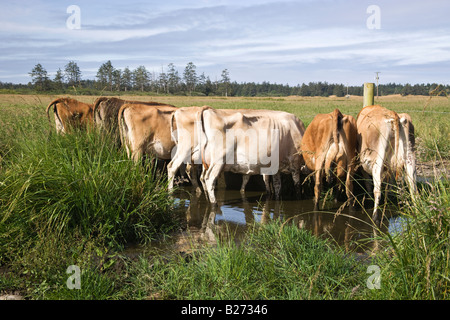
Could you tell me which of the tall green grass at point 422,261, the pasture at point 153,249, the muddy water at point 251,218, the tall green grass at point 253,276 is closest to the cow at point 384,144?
the muddy water at point 251,218

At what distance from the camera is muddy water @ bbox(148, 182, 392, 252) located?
5.80 m

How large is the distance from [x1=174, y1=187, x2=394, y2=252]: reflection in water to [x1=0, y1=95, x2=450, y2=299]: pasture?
296 mm

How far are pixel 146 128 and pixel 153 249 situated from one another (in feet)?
14.0

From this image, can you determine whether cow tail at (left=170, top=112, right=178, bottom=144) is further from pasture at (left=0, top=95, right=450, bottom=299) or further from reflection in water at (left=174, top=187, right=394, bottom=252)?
pasture at (left=0, top=95, right=450, bottom=299)

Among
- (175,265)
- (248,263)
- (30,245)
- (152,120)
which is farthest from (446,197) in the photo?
(152,120)

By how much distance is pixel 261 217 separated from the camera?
7.27 metres

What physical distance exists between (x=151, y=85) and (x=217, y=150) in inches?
3505

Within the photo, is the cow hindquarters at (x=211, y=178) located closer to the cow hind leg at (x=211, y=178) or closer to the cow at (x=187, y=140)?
the cow hind leg at (x=211, y=178)

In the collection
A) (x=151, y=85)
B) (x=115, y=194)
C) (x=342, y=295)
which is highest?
(x=151, y=85)

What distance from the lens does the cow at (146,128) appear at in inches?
354

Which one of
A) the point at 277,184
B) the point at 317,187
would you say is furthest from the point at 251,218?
the point at 277,184

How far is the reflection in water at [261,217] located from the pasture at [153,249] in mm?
296

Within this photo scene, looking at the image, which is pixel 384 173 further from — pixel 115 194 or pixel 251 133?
pixel 115 194

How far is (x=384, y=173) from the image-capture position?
291 inches
